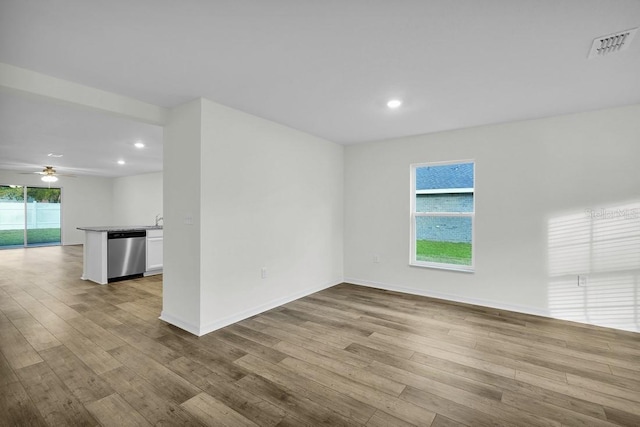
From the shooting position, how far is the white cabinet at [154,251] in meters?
5.72

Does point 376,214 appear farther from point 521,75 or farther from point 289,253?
point 521,75

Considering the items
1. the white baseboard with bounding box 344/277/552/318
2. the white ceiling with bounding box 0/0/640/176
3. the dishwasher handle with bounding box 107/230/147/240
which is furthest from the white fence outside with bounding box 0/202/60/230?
the white baseboard with bounding box 344/277/552/318

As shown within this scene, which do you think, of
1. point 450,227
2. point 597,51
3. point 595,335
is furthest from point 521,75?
point 595,335

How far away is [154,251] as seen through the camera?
5.80 metres

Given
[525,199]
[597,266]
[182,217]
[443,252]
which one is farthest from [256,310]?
[597,266]

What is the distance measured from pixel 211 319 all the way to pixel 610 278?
4.45 m

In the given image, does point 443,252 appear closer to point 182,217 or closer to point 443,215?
point 443,215

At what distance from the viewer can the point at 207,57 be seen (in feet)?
7.36

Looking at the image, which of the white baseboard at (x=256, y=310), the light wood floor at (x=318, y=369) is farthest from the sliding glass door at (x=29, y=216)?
the white baseboard at (x=256, y=310)

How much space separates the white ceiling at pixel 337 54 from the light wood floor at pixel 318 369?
2.45 m

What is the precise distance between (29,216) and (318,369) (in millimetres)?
11809

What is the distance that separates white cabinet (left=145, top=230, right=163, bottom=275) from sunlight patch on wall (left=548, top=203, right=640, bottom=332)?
6.45 meters

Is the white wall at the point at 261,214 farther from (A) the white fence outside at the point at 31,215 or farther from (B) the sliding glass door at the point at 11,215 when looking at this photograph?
(B) the sliding glass door at the point at 11,215

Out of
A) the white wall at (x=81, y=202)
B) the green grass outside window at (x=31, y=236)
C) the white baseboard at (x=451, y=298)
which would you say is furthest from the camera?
the white wall at (x=81, y=202)
